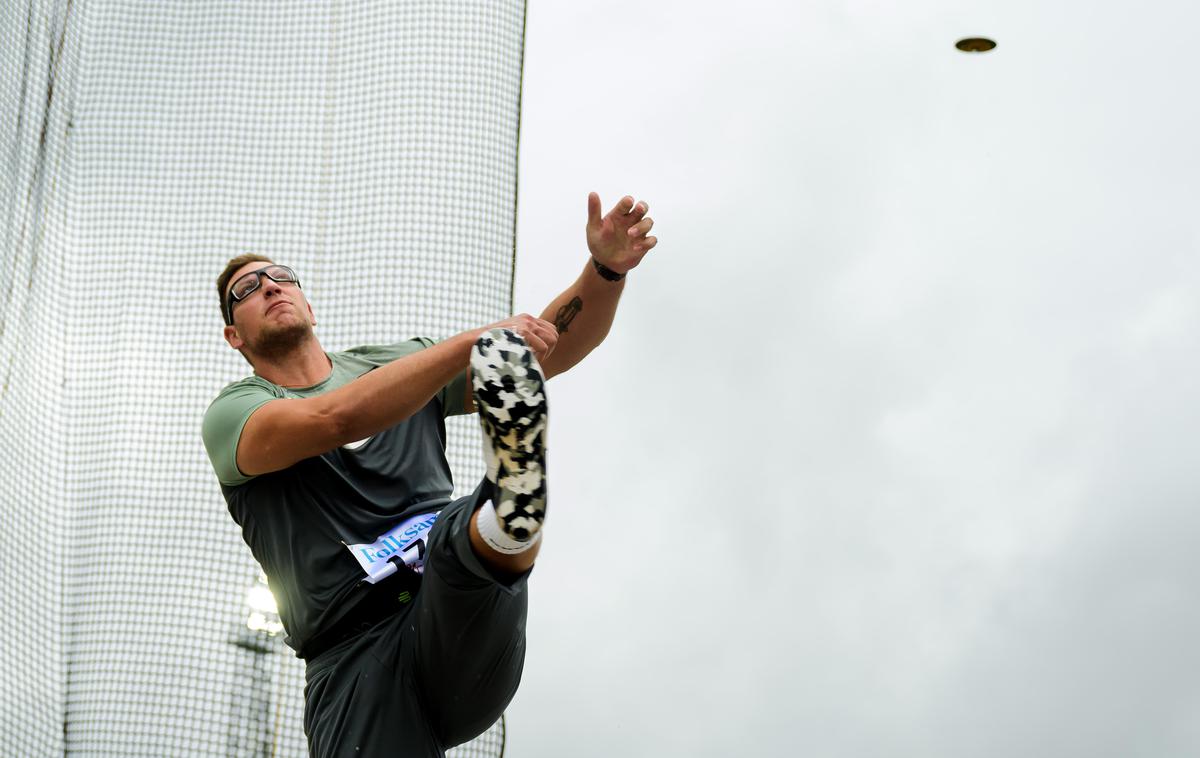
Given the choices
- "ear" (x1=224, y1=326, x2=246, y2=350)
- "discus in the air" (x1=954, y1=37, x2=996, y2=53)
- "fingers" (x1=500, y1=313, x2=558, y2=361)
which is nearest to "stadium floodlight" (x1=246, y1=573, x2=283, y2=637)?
"ear" (x1=224, y1=326, x2=246, y2=350)

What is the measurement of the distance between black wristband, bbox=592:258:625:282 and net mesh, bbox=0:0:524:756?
1.87m

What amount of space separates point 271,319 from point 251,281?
0.12 metres

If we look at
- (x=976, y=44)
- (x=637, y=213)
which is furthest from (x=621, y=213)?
(x=976, y=44)

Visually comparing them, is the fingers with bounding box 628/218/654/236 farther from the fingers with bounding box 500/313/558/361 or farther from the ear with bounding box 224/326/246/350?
the ear with bounding box 224/326/246/350

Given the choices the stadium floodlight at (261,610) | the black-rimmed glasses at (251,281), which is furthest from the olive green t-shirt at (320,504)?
the stadium floodlight at (261,610)

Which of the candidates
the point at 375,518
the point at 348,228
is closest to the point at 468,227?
the point at 348,228

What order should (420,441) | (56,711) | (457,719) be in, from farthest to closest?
1. (56,711)
2. (420,441)
3. (457,719)

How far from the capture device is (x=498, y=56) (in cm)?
509

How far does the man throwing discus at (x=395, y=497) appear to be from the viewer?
2.08 metres

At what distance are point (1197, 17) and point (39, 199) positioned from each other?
45.5ft

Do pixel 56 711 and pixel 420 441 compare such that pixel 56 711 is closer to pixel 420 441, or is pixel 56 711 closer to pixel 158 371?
pixel 158 371

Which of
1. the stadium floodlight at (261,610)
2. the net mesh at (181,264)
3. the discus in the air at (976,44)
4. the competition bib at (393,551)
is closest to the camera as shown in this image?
the competition bib at (393,551)

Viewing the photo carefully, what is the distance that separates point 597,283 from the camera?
2.77m

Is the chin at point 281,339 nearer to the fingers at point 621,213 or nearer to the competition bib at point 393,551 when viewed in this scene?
the competition bib at point 393,551
